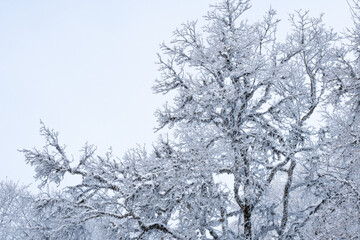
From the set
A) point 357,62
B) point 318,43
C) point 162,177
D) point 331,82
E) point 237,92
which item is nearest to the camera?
point 357,62

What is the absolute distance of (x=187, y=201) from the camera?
298 inches

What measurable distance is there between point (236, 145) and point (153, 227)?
9.52 feet

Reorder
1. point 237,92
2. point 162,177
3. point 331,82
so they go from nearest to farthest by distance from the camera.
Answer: point 331,82 → point 162,177 → point 237,92

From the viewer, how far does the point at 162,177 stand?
7488 mm

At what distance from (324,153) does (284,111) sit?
1.54 m

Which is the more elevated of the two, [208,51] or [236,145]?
[208,51]

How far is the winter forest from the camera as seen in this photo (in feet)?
24.5

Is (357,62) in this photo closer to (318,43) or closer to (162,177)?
(318,43)

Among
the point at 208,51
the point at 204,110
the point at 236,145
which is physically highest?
the point at 208,51

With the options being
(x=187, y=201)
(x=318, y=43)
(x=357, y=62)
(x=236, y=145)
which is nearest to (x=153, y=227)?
(x=187, y=201)

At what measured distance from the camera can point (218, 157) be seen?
7.89 meters

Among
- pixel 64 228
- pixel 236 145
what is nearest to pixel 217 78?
pixel 236 145

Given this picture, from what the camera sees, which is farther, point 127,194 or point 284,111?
point 284,111

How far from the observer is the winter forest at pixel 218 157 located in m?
7.47
